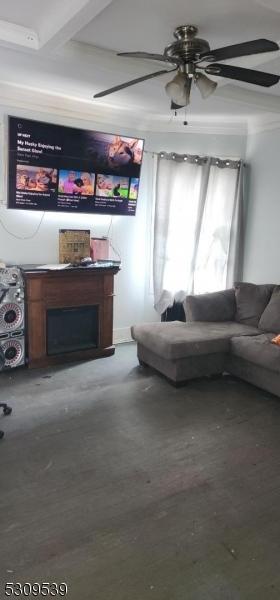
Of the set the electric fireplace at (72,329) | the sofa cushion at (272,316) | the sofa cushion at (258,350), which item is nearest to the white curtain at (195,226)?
the electric fireplace at (72,329)

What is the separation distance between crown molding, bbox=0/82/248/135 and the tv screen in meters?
0.24

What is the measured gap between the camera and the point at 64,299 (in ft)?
13.4

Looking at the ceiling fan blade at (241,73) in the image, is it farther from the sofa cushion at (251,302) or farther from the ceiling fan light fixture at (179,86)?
the sofa cushion at (251,302)

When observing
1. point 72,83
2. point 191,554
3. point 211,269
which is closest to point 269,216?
point 211,269

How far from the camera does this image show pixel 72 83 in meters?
3.65

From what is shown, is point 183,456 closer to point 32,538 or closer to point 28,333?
point 32,538

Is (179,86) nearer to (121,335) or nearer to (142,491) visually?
(142,491)

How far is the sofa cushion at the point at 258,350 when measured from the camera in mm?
3295

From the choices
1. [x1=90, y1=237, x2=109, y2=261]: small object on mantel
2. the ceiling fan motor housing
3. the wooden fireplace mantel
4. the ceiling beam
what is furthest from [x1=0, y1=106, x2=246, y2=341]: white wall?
the ceiling fan motor housing

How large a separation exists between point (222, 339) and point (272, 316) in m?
0.68

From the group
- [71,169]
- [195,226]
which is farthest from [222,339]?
[71,169]

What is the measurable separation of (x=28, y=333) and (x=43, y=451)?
1559 millimetres

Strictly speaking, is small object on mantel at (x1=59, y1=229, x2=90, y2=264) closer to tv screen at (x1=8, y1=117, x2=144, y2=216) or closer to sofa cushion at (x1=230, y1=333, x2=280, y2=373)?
tv screen at (x1=8, y1=117, x2=144, y2=216)

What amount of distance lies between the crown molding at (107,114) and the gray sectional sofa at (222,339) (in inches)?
75.6
